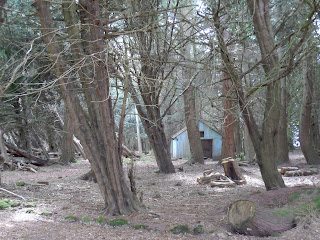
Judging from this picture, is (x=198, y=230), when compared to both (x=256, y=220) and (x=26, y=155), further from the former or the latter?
(x=26, y=155)

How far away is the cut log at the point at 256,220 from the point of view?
5176 millimetres

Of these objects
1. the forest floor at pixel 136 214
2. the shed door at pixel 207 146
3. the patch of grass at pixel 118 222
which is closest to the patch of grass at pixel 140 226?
the forest floor at pixel 136 214

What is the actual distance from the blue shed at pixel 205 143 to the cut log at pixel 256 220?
50.7 feet

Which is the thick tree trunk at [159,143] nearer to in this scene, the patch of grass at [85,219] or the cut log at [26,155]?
the patch of grass at [85,219]

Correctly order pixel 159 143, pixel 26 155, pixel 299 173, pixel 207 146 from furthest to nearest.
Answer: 1. pixel 207 146
2. pixel 26 155
3. pixel 159 143
4. pixel 299 173

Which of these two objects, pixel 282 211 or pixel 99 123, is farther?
pixel 99 123

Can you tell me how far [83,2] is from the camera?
6629 mm

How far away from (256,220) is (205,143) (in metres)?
18.4

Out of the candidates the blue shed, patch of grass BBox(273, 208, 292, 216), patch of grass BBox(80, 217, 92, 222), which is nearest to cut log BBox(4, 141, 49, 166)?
the blue shed

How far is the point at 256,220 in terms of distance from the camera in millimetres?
5254

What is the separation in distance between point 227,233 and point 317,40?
418cm

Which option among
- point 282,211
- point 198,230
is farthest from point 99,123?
point 282,211

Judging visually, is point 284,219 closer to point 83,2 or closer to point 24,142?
point 83,2

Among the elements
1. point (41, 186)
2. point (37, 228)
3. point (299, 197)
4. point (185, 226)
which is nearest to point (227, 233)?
point (185, 226)
